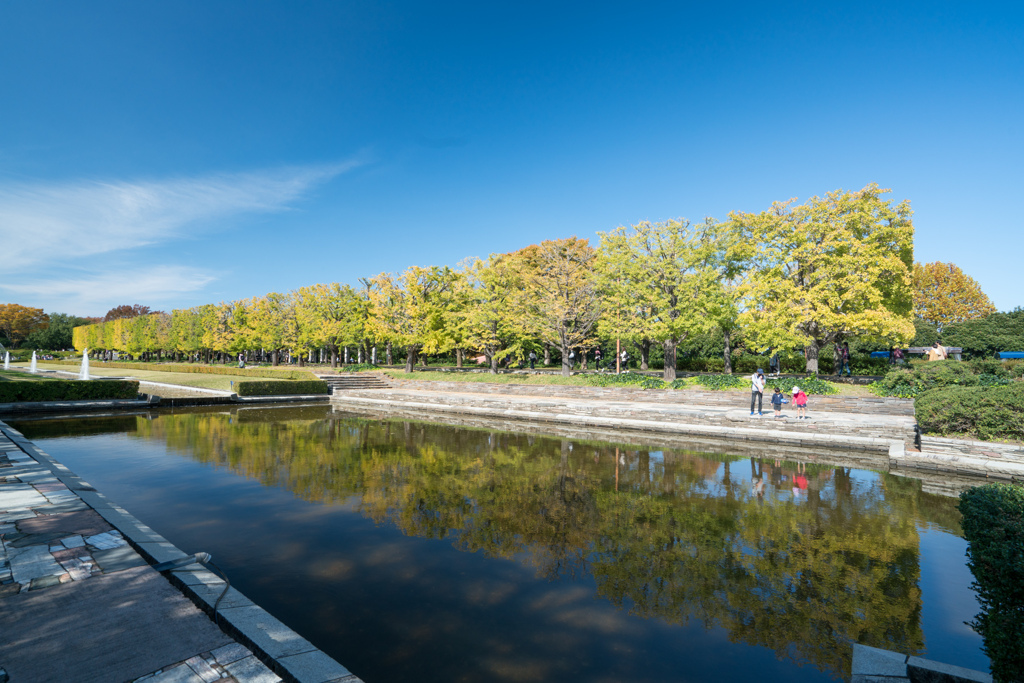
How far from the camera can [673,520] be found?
833cm

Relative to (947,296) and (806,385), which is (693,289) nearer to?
(806,385)

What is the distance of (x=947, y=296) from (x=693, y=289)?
36016 mm

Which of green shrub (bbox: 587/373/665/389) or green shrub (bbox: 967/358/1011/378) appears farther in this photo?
green shrub (bbox: 587/373/665/389)

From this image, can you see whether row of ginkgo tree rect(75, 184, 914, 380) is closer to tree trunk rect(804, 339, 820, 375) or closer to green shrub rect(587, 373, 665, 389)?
tree trunk rect(804, 339, 820, 375)

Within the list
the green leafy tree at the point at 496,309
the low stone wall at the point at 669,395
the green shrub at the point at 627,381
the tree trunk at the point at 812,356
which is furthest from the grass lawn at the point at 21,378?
the tree trunk at the point at 812,356

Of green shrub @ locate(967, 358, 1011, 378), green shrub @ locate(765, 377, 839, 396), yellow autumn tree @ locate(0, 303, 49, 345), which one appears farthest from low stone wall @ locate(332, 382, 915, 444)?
yellow autumn tree @ locate(0, 303, 49, 345)

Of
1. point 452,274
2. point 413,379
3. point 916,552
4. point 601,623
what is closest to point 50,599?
point 601,623

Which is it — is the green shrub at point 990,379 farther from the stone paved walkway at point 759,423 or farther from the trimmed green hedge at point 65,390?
the trimmed green hedge at point 65,390

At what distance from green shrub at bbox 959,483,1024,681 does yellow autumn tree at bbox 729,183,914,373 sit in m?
20.2

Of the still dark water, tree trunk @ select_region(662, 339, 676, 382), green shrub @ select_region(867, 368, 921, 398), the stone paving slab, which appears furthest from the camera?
tree trunk @ select_region(662, 339, 676, 382)

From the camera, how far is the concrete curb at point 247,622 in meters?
3.73

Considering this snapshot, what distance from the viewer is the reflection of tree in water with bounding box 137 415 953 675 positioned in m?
5.46

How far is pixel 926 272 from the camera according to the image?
4484 cm

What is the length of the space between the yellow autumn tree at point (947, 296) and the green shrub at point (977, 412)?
128 feet
